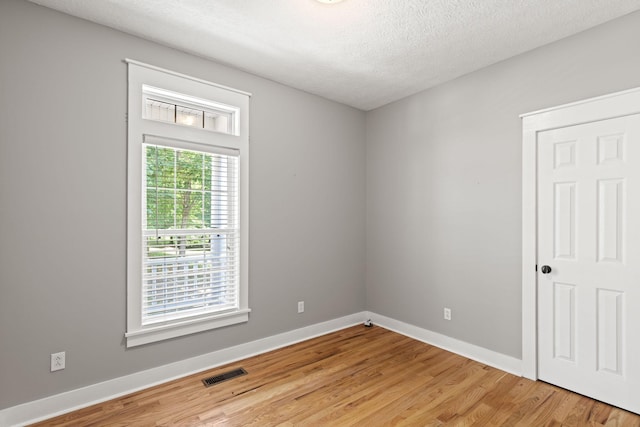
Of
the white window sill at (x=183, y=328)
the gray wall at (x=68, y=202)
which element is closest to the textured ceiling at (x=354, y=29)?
the gray wall at (x=68, y=202)

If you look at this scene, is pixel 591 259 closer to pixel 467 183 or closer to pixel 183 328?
pixel 467 183

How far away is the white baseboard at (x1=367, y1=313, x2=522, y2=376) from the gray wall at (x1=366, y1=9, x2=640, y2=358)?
0.06m

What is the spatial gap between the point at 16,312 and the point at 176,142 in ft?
5.29

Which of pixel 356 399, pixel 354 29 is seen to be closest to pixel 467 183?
pixel 354 29

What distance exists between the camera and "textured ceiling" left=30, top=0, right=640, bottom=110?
87.9 inches

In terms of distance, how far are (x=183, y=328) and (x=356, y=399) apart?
1.55 metres

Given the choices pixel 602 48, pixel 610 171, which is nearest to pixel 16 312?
pixel 610 171

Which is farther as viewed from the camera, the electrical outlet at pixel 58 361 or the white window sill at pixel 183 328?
the white window sill at pixel 183 328

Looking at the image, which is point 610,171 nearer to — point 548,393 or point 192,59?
point 548,393

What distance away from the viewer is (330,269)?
3.96 meters

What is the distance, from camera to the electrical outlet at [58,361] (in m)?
2.28

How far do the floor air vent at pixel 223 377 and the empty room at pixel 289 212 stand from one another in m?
0.04

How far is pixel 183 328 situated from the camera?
2814 millimetres

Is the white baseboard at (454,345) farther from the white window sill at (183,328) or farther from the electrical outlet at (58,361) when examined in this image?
the electrical outlet at (58,361)
